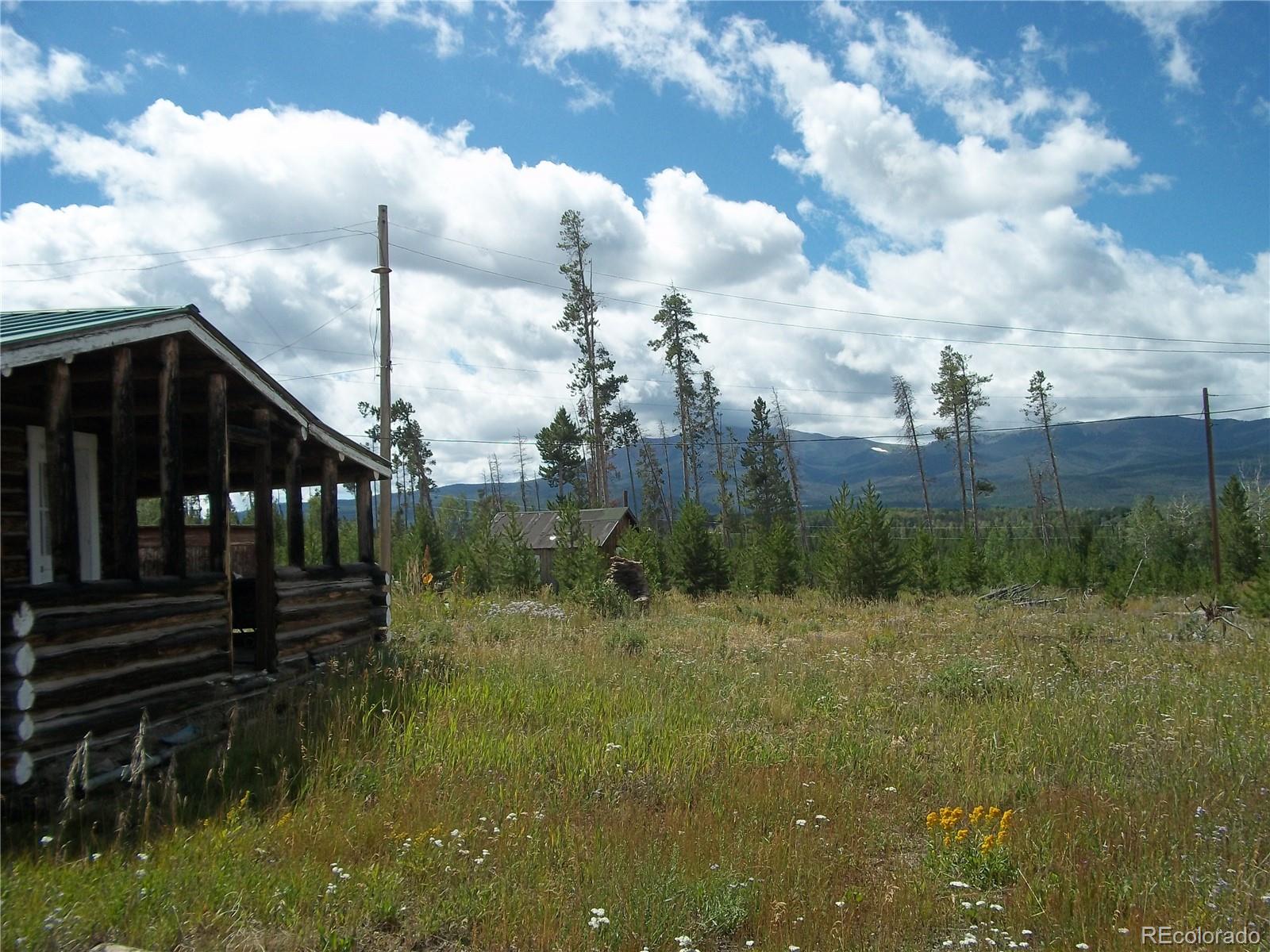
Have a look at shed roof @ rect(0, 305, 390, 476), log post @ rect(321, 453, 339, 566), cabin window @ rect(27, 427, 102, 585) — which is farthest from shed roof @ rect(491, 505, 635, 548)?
shed roof @ rect(0, 305, 390, 476)

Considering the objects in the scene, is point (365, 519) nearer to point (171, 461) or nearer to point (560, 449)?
point (171, 461)

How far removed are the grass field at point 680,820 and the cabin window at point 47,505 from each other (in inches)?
122

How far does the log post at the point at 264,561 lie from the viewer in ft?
32.3

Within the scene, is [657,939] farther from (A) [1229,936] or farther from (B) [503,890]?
(A) [1229,936]

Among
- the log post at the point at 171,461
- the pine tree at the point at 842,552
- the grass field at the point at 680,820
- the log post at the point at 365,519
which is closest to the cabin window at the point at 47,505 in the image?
the log post at the point at 171,461

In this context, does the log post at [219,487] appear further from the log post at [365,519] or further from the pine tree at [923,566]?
the pine tree at [923,566]

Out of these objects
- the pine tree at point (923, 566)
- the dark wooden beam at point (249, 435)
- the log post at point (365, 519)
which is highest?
the dark wooden beam at point (249, 435)

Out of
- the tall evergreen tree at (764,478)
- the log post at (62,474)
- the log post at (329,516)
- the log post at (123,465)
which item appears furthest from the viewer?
the tall evergreen tree at (764,478)

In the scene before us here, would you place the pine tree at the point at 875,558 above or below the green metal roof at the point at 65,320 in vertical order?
below

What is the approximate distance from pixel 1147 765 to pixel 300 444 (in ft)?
33.6

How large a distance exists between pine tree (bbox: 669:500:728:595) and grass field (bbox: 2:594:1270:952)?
67.9ft

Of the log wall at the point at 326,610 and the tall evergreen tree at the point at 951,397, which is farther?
the tall evergreen tree at the point at 951,397

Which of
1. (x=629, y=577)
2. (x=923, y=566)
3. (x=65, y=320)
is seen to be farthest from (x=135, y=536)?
(x=923, y=566)

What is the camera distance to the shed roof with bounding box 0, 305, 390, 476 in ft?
21.2
